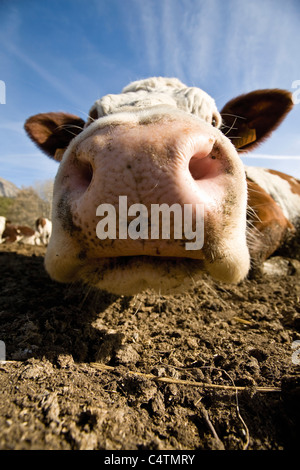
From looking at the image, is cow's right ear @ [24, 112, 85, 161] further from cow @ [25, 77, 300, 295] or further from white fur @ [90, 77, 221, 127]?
cow @ [25, 77, 300, 295]

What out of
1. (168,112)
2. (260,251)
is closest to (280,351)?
(168,112)

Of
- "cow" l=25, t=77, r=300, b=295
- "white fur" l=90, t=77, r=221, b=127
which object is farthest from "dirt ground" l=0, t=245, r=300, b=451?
"white fur" l=90, t=77, r=221, b=127

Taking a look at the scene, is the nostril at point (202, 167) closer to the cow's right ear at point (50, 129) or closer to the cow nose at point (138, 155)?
the cow nose at point (138, 155)

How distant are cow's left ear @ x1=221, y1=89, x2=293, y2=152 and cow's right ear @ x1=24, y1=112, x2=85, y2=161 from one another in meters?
1.75

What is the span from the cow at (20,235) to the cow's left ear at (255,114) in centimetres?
975

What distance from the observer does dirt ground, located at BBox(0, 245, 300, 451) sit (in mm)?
993

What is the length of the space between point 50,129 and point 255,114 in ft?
7.78

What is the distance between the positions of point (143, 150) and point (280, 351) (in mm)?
1416

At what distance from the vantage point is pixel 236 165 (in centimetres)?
149

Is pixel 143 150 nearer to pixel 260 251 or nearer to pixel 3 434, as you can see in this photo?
pixel 3 434

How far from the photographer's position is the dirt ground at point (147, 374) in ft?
3.26

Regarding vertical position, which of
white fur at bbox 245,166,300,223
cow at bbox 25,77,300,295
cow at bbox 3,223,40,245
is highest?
white fur at bbox 245,166,300,223

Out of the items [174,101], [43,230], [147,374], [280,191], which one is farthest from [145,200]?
[43,230]

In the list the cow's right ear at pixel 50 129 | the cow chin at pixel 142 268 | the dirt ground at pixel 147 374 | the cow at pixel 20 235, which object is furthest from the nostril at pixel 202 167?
the cow at pixel 20 235
